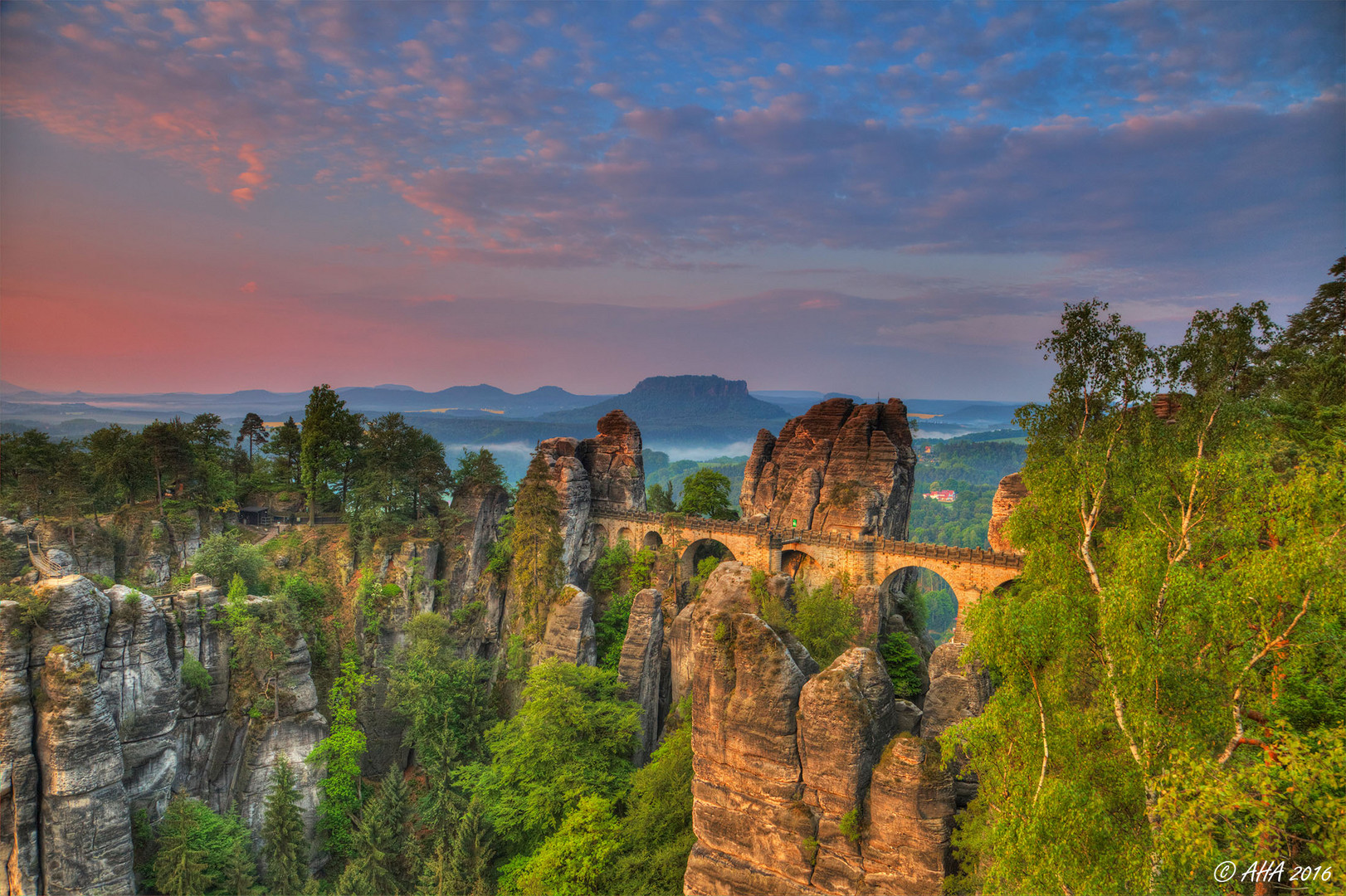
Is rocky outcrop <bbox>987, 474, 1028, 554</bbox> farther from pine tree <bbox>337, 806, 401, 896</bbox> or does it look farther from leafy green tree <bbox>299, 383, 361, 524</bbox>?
leafy green tree <bbox>299, 383, 361, 524</bbox>

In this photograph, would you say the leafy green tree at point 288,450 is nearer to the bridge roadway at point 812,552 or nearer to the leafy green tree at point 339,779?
the leafy green tree at point 339,779

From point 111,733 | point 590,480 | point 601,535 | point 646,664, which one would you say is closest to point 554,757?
point 646,664

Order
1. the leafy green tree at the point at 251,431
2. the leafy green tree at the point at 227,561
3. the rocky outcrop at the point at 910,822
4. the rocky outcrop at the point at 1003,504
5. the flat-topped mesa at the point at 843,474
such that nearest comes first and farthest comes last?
the rocky outcrop at the point at 910,822 < the leafy green tree at the point at 227,561 < the rocky outcrop at the point at 1003,504 < the flat-topped mesa at the point at 843,474 < the leafy green tree at the point at 251,431

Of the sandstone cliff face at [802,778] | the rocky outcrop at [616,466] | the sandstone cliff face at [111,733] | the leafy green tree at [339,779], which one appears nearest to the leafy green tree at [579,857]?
the sandstone cliff face at [802,778]

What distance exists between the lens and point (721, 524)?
1538 inches

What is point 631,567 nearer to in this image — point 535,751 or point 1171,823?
point 535,751

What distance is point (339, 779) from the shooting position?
93.4 ft

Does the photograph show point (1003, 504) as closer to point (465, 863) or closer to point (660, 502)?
point (660, 502)

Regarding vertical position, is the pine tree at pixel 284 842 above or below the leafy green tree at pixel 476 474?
below

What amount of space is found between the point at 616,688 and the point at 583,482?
15.1 meters

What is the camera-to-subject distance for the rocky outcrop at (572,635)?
33.2 meters

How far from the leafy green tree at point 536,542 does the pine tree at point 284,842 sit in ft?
45.0

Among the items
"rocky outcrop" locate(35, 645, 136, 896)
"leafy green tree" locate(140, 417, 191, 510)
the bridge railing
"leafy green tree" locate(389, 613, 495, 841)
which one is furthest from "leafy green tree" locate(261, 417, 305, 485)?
the bridge railing

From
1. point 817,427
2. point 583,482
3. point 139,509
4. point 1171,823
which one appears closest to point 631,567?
point 583,482
